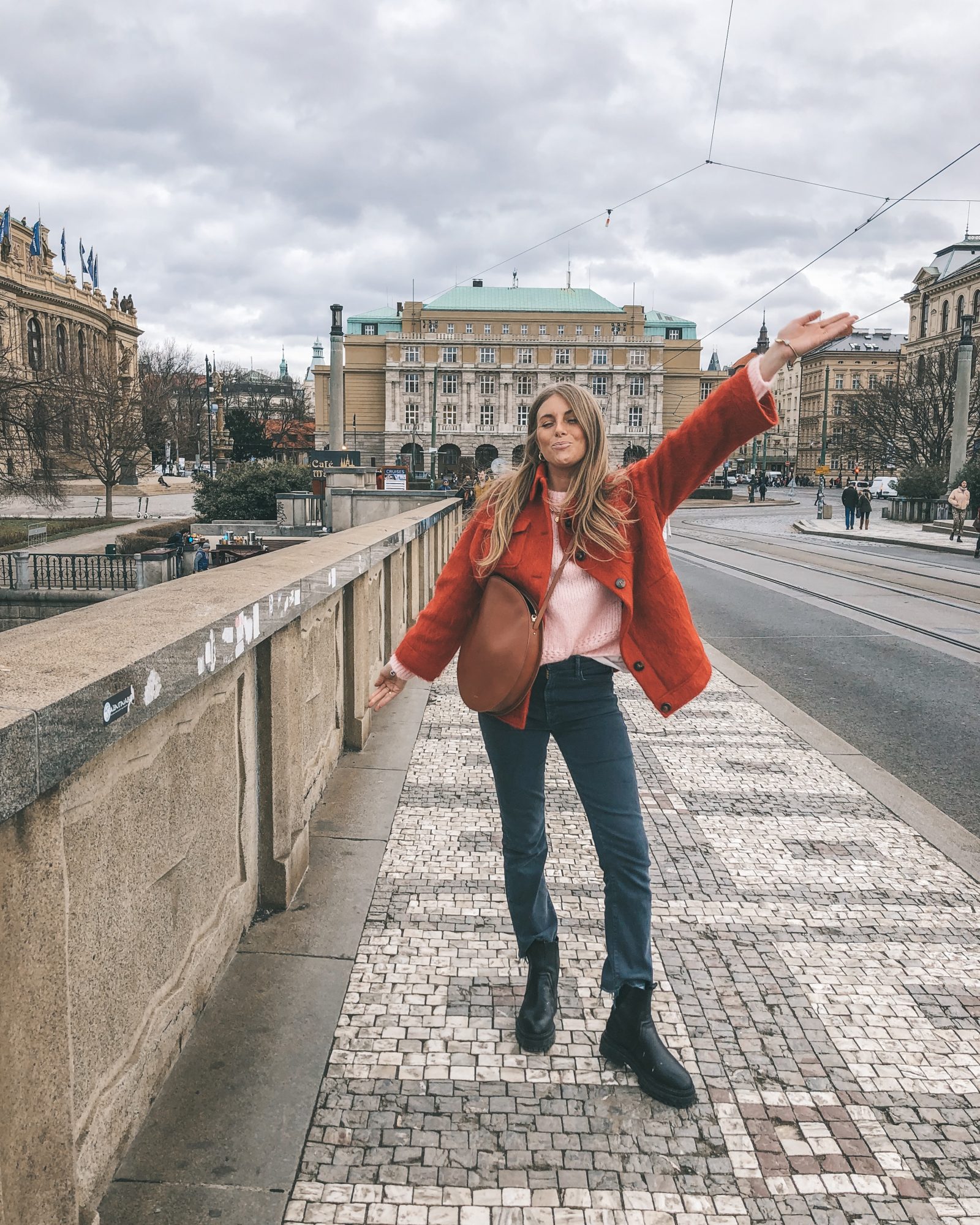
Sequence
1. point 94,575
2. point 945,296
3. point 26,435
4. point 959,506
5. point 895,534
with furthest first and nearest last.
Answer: point 945,296
point 895,534
point 26,435
point 94,575
point 959,506

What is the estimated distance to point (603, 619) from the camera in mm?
2965

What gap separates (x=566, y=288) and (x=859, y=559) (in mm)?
91445

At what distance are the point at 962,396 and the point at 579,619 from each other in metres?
32.9

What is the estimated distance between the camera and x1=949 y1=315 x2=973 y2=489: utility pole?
3119 cm

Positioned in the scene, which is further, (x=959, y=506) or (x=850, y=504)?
(x=850, y=504)

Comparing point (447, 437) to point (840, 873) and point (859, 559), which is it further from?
point (840, 873)

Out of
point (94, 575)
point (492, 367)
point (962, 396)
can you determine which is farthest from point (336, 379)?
point (492, 367)

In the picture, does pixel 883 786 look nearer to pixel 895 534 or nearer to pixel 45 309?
pixel 895 534

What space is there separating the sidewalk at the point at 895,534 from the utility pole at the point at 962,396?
99.3 inches

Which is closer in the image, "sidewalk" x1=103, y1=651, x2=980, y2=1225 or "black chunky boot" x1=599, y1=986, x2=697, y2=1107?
"sidewalk" x1=103, y1=651, x2=980, y2=1225

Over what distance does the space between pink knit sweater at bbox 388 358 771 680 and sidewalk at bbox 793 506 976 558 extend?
25.2m

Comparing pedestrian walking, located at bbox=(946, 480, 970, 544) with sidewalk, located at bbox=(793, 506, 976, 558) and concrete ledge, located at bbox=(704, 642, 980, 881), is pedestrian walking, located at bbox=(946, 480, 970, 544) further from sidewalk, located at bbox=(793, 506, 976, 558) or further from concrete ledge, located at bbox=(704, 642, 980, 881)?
concrete ledge, located at bbox=(704, 642, 980, 881)

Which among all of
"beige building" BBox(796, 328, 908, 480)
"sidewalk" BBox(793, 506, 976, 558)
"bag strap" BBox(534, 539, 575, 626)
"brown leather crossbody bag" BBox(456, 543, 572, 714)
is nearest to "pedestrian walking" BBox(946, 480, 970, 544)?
"sidewalk" BBox(793, 506, 976, 558)

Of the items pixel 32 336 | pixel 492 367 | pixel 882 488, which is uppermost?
pixel 492 367
